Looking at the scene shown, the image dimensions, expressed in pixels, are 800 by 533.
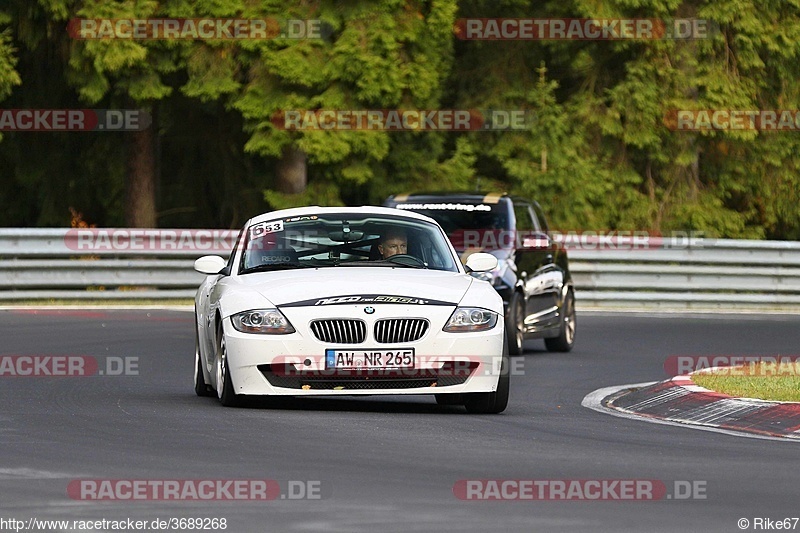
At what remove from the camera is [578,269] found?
30.4 m

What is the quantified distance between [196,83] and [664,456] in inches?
877

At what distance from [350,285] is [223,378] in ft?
3.65

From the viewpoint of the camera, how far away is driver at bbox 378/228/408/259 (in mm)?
14344

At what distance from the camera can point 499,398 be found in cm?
1349

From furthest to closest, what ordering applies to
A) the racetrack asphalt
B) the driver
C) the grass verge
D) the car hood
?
1. the grass verge
2. the driver
3. the car hood
4. the racetrack asphalt

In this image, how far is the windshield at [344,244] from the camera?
14.2 m

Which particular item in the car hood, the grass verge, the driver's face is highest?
the driver's face

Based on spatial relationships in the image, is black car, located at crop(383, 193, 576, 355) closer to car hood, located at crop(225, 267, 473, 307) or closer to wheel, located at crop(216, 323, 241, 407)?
car hood, located at crop(225, 267, 473, 307)

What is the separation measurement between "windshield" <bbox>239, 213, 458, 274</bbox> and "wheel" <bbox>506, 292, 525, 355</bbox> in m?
5.29

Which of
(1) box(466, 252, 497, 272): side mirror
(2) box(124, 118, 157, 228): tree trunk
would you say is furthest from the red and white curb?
(2) box(124, 118, 157, 228): tree trunk

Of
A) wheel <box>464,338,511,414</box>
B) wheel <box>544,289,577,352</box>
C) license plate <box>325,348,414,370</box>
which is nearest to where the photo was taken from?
license plate <box>325,348,414,370</box>

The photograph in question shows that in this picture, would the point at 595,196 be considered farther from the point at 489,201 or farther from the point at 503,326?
the point at 503,326

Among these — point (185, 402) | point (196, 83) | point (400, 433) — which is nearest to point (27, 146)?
point (196, 83)

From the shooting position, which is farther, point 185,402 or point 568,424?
point 185,402
